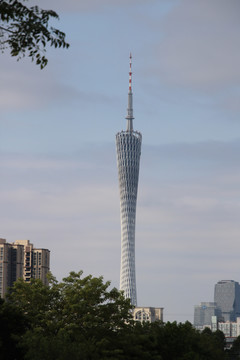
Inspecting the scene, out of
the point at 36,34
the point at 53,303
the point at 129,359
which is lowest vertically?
the point at 129,359

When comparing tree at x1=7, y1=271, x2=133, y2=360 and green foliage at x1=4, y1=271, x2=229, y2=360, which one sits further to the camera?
tree at x1=7, y1=271, x2=133, y2=360

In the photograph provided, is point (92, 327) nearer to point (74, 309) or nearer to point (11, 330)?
point (74, 309)

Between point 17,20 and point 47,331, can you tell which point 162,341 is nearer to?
point 47,331

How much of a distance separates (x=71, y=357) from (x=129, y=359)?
8045mm

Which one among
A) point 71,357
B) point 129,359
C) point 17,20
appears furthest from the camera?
point 129,359

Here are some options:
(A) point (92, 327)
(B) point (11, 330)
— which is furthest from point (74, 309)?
(B) point (11, 330)

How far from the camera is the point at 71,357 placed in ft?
205

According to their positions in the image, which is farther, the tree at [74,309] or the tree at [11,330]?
the tree at [74,309]

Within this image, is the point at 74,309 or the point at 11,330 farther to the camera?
the point at 74,309

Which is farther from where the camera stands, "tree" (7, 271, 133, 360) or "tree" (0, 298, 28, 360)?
"tree" (7, 271, 133, 360)

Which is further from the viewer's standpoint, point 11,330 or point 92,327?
point 92,327

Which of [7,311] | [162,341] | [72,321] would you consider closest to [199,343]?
[162,341]

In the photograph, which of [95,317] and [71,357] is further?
[95,317]

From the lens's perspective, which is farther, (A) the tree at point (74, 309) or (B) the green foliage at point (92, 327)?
(A) the tree at point (74, 309)
